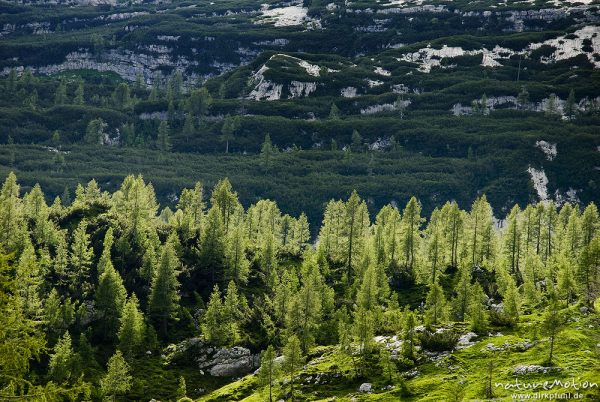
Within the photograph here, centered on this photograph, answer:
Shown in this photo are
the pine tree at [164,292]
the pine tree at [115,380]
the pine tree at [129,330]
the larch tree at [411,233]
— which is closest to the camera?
the pine tree at [115,380]

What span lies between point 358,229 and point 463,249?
2144 centimetres

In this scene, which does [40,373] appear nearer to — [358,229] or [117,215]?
[117,215]

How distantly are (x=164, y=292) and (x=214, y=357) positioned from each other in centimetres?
1494

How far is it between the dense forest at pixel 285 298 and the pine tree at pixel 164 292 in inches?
10.5

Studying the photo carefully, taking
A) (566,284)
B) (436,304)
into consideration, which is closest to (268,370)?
(436,304)

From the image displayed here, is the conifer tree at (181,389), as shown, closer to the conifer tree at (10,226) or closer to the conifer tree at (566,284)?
the conifer tree at (10,226)

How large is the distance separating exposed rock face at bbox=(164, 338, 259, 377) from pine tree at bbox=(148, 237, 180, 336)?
6807 millimetres

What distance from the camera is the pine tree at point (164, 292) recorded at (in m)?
109

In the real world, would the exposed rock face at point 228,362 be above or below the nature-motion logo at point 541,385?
below

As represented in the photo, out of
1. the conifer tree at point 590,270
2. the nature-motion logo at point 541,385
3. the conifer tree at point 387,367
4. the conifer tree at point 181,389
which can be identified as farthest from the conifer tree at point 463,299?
the conifer tree at point 181,389

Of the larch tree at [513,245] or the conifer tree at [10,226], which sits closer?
the conifer tree at [10,226]

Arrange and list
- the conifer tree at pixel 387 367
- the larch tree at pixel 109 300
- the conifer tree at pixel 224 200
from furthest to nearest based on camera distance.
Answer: the conifer tree at pixel 224 200
the larch tree at pixel 109 300
the conifer tree at pixel 387 367

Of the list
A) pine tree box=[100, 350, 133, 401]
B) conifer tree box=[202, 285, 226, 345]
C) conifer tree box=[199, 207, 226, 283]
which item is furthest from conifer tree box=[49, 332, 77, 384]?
conifer tree box=[199, 207, 226, 283]

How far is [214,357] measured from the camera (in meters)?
101
